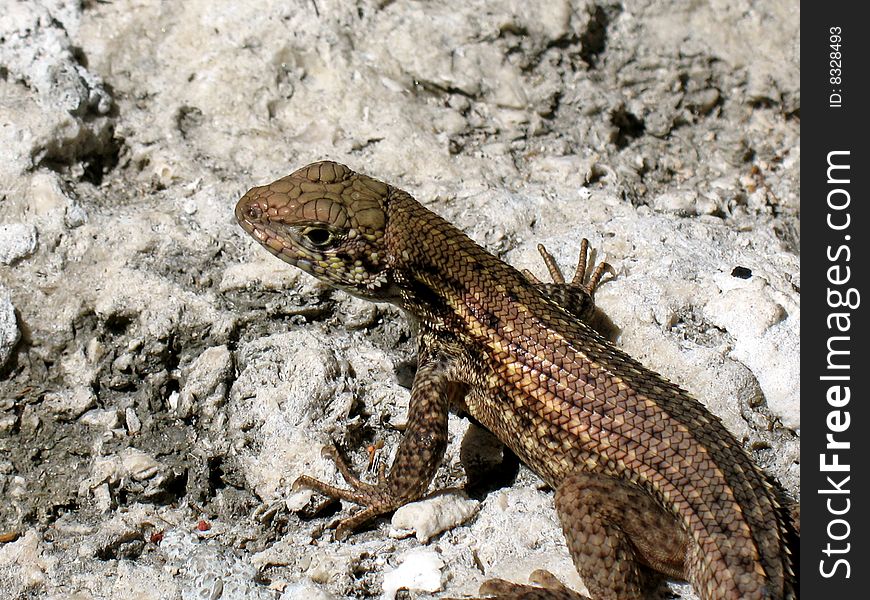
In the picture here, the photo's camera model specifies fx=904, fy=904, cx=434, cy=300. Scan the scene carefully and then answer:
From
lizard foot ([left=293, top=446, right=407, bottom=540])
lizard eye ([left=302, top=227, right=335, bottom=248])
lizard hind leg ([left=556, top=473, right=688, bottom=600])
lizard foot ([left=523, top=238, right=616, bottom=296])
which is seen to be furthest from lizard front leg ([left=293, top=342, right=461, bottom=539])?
lizard foot ([left=523, top=238, right=616, bottom=296])

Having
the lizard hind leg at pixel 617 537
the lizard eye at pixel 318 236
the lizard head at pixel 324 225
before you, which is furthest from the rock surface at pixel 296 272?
the lizard eye at pixel 318 236

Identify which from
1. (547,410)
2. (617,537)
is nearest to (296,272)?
(547,410)

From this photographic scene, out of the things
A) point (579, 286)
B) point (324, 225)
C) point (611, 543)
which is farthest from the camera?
point (579, 286)

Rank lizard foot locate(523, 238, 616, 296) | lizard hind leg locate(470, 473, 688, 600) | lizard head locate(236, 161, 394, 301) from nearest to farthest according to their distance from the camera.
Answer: lizard hind leg locate(470, 473, 688, 600) → lizard head locate(236, 161, 394, 301) → lizard foot locate(523, 238, 616, 296)

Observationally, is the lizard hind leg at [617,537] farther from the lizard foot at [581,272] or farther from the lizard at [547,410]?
the lizard foot at [581,272]

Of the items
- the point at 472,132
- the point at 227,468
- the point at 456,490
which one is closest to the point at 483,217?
the point at 472,132

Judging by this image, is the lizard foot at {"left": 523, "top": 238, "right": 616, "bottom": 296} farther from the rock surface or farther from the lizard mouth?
the lizard mouth

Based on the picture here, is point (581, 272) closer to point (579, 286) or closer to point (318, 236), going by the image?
point (579, 286)
